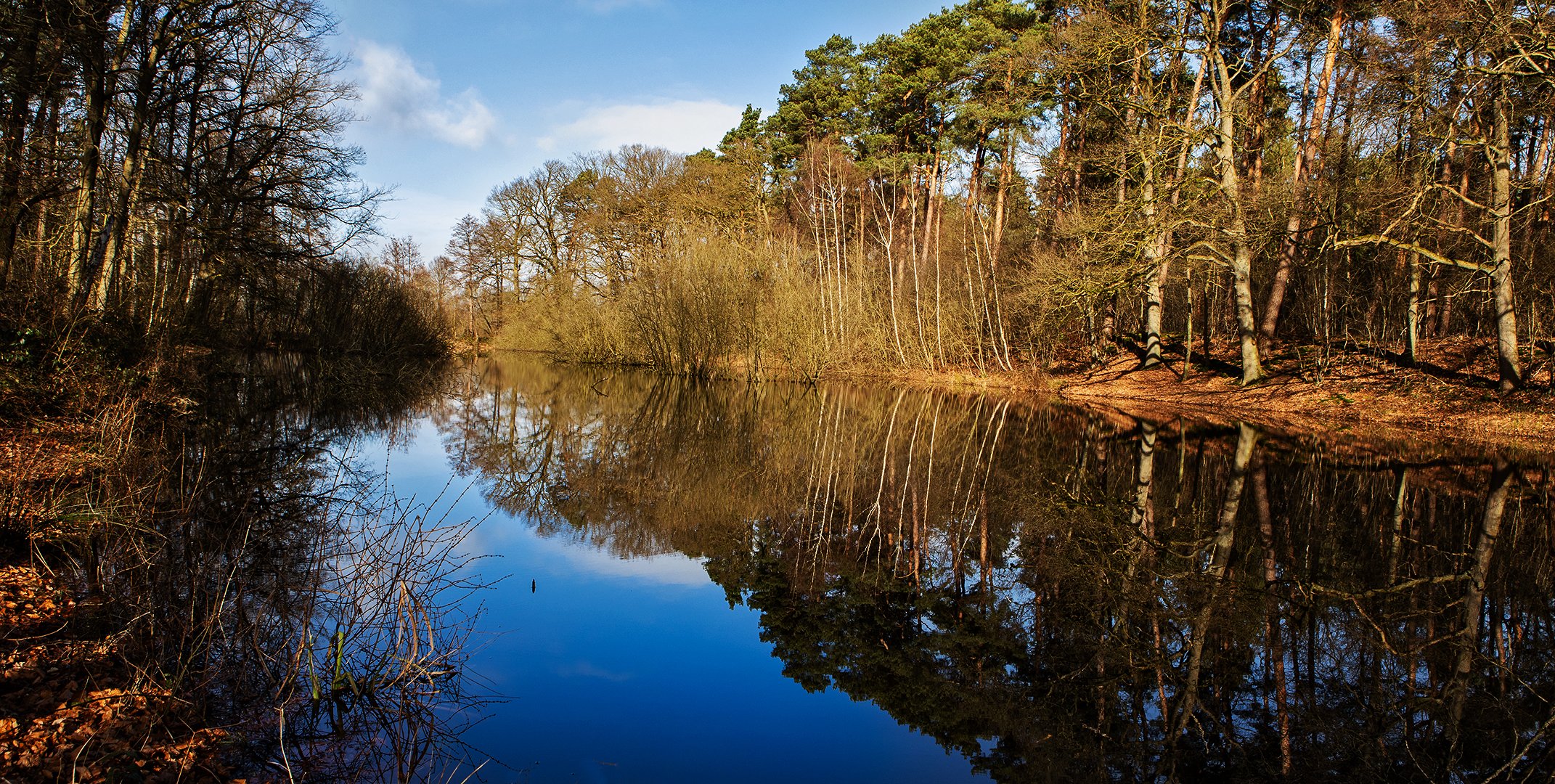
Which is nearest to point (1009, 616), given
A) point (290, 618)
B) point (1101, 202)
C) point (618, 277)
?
point (290, 618)

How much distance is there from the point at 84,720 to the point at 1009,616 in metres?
5.08

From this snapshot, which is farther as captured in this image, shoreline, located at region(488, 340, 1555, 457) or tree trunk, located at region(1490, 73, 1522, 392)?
tree trunk, located at region(1490, 73, 1522, 392)

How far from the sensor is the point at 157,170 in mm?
13625

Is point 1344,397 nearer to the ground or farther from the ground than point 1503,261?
nearer to the ground

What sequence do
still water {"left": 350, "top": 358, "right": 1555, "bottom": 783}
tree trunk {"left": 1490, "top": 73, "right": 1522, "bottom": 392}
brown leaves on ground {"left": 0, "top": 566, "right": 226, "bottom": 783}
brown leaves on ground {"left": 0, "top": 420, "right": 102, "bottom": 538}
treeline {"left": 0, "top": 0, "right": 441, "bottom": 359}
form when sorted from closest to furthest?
brown leaves on ground {"left": 0, "top": 566, "right": 226, "bottom": 783} < still water {"left": 350, "top": 358, "right": 1555, "bottom": 783} < brown leaves on ground {"left": 0, "top": 420, "right": 102, "bottom": 538} < treeline {"left": 0, "top": 0, "right": 441, "bottom": 359} < tree trunk {"left": 1490, "top": 73, "right": 1522, "bottom": 392}

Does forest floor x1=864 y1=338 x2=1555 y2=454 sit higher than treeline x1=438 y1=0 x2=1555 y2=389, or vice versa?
treeline x1=438 y1=0 x2=1555 y2=389

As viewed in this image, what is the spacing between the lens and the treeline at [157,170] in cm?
956

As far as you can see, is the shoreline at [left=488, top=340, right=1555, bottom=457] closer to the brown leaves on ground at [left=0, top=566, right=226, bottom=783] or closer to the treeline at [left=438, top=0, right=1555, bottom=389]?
the treeline at [left=438, top=0, right=1555, bottom=389]

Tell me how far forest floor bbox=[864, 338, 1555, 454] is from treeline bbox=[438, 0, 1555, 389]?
0.64 metres

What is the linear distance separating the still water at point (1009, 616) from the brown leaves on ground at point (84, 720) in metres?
1.13

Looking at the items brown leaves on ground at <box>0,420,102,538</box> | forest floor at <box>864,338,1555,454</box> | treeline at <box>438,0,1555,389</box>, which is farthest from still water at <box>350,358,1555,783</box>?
treeline at <box>438,0,1555,389</box>

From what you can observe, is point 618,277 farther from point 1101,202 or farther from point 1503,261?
point 1503,261

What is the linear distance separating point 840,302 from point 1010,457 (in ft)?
44.5

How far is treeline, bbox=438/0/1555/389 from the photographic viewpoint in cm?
1420
